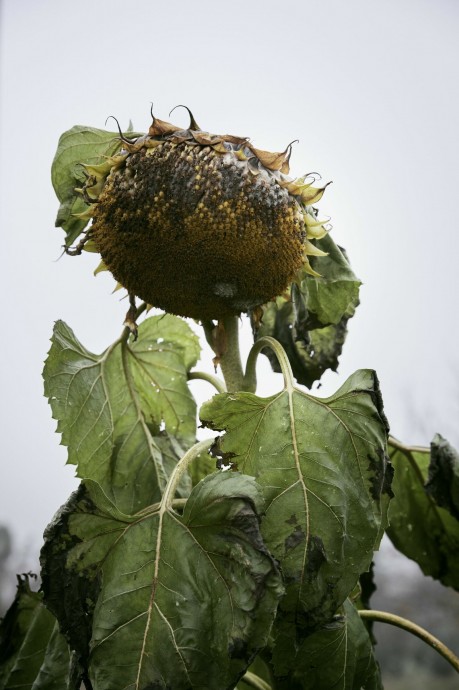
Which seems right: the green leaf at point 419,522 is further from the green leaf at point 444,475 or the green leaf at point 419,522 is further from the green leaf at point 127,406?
the green leaf at point 127,406

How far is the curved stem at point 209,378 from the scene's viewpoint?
4.94 feet

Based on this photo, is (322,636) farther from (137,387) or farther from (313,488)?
(137,387)

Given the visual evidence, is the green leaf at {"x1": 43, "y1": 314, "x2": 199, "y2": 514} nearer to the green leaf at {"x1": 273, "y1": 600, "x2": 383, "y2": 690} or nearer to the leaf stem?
the leaf stem

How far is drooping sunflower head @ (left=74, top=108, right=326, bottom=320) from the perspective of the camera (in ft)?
3.49

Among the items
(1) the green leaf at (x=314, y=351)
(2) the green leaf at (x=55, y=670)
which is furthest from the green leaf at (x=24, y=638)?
(1) the green leaf at (x=314, y=351)

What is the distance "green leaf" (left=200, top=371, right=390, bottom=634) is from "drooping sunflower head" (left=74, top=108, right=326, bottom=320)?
0.19m

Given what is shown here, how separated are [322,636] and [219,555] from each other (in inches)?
14.4

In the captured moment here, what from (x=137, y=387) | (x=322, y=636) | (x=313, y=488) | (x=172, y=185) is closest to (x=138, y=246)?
(x=172, y=185)

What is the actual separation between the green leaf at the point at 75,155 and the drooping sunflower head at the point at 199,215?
166mm

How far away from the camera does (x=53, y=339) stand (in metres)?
1.40

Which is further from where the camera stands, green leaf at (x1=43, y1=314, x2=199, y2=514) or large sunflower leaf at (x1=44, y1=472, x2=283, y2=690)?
green leaf at (x1=43, y1=314, x2=199, y2=514)

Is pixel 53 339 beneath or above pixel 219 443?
above

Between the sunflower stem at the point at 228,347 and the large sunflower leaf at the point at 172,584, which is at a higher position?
the sunflower stem at the point at 228,347

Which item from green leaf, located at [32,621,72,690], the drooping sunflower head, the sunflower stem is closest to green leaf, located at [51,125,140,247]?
Answer: the drooping sunflower head
